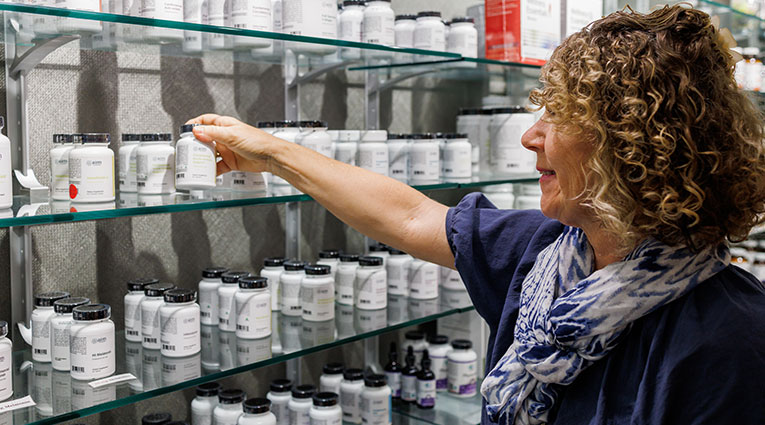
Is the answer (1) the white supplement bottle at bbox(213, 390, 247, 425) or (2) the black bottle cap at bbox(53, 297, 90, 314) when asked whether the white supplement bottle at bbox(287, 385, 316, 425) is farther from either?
(2) the black bottle cap at bbox(53, 297, 90, 314)

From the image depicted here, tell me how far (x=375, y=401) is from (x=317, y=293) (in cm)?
38

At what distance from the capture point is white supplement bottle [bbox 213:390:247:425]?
→ 178cm

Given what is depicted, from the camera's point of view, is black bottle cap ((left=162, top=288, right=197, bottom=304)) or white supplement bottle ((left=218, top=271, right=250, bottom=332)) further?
white supplement bottle ((left=218, top=271, right=250, bottom=332))

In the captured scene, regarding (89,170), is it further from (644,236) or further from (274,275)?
(644,236)

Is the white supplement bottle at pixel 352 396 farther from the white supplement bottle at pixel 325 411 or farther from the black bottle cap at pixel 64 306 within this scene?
the black bottle cap at pixel 64 306

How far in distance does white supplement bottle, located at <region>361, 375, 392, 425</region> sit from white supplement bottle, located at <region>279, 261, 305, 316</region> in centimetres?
31

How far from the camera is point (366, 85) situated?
2.51m

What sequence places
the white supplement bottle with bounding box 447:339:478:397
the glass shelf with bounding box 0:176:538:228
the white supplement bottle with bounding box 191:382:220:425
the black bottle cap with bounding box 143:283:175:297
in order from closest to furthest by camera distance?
the glass shelf with bounding box 0:176:538:228 → the black bottle cap with bounding box 143:283:175:297 → the white supplement bottle with bounding box 191:382:220:425 → the white supplement bottle with bounding box 447:339:478:397

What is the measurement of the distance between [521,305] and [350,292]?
85cm

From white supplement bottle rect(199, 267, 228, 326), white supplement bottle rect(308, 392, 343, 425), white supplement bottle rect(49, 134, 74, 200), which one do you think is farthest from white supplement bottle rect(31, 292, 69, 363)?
white supplement bottle rect(308, 392, 343, 425)

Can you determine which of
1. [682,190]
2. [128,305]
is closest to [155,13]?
[128,305]

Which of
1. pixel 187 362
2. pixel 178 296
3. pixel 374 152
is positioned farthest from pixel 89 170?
pixel 374 152

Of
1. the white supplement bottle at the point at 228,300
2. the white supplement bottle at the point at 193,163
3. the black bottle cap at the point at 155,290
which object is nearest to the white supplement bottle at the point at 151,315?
the black bottle cap at the point at 155,290

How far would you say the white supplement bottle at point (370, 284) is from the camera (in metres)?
2.06
